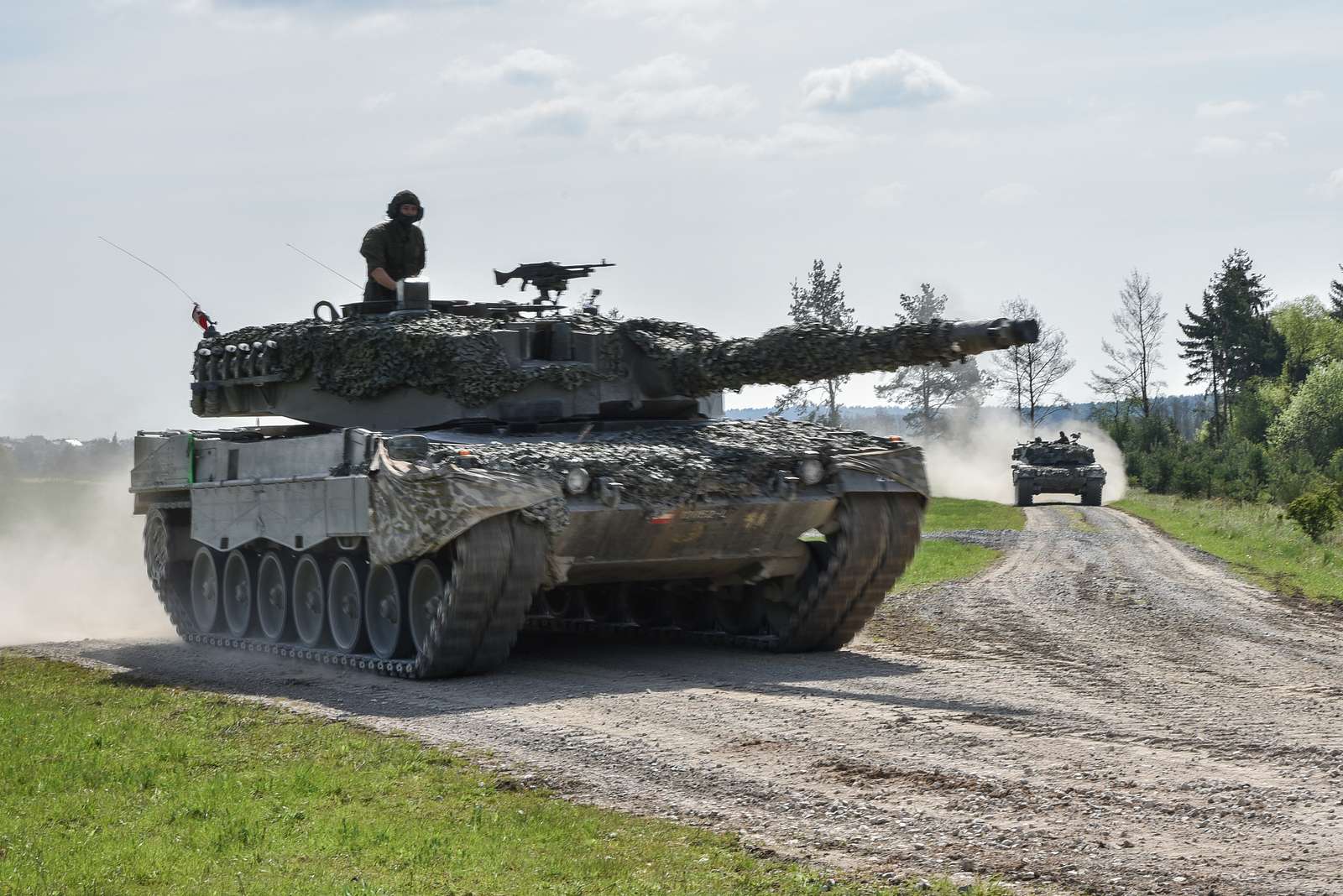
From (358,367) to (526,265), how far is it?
8.08ft

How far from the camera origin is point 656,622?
56.1 feet

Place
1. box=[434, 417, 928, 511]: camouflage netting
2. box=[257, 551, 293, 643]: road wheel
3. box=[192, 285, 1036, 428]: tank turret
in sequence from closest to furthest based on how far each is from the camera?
box=[434, 417, 928, 511]: camouflage netting, box=[192, 285, 1036, 428]: tank turret, box=[257, 551, 293, 643]: road wheel

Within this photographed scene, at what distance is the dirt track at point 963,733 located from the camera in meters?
7.16

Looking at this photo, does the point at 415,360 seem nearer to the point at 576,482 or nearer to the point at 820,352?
the point at 576,482

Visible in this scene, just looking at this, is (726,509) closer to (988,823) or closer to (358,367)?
(358,367)

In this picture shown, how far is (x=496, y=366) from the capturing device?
49.0 ft

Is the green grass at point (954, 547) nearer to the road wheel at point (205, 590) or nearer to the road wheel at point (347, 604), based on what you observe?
the road wheel at point (347, 604)

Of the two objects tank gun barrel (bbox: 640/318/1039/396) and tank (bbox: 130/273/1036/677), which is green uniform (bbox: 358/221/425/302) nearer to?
tank (bbox: 130/273/1036/677)

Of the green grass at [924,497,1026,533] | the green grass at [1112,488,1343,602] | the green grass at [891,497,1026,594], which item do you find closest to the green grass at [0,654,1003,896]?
the green grass at [891,497,1026,594]

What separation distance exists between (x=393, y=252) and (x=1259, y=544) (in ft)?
64.1

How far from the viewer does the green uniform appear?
16828mm

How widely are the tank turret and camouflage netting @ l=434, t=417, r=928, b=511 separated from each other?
0.55 m

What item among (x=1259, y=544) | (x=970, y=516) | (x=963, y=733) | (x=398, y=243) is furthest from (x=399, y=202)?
(x=970, y=516)

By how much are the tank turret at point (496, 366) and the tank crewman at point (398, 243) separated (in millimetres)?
814
